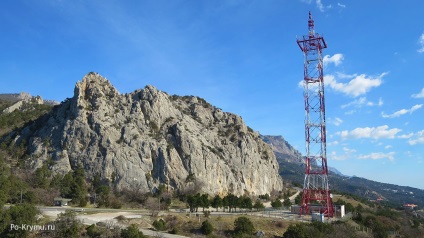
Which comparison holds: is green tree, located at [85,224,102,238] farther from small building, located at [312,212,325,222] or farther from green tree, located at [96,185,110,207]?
small building, located at [312,212,325,222]

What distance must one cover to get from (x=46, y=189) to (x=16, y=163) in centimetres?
2057

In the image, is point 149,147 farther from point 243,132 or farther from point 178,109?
point 243,132

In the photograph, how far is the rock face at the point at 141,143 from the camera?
86875 mm

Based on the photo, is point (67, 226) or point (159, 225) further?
point (159, 225)

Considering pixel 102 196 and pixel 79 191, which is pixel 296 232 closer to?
pixel 102 196

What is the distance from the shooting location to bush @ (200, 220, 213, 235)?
46094 mm

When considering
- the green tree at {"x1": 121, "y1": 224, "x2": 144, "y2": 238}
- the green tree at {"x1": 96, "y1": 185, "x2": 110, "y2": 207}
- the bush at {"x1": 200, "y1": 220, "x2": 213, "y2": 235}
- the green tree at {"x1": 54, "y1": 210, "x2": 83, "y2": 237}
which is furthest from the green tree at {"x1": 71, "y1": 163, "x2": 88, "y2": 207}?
the bush at {"x1": 200, "y1": 220, "x2": 213, "y2": 235}

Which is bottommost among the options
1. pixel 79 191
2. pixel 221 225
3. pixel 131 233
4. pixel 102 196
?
pixel 221 225

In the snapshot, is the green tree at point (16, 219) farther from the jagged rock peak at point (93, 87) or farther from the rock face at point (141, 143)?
the jagged rock peak at point (93, 87)

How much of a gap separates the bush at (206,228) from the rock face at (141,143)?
39.6 m

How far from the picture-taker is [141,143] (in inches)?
3634

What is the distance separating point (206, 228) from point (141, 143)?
1978 inches

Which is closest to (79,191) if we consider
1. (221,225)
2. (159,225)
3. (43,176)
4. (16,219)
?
(43,176)

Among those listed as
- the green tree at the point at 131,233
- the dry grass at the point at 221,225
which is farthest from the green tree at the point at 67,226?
the dry grass at the point at 221,225
